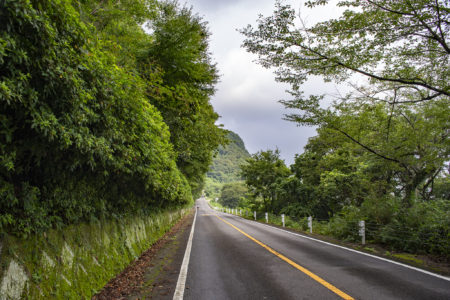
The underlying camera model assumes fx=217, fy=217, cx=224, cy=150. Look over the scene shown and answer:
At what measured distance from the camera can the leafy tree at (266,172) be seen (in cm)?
2852

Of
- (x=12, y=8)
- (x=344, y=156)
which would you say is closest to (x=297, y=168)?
(x=344, y=156)

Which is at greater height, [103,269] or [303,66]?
[303,66]

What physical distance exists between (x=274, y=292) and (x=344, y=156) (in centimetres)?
1698

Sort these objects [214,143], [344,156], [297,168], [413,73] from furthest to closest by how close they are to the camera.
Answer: [297,168] → [344,156] → [214,143] → [413,73]

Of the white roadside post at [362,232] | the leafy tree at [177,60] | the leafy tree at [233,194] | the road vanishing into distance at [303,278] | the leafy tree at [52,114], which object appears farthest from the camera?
the leafy tree at [233,194]

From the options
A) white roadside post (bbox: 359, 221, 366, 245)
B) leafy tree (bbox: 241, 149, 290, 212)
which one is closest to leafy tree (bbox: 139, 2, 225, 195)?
white roadside post (bbox: 359, 221, 366, 245)

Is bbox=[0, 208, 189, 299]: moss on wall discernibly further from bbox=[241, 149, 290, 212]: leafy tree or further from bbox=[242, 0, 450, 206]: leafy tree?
bbox=[241, 149, 290, 212]: leafy tree

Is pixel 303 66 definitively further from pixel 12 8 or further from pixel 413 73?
pixel 12 8

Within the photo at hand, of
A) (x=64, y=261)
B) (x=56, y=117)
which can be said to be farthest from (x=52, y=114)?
(x=64, y=261)

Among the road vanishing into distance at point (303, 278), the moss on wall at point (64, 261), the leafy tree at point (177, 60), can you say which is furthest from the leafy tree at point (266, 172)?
the moss on wall at point (64, 261)

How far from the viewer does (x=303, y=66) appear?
7.47m

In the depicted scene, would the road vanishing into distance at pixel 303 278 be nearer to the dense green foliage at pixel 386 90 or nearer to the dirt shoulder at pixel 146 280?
the dirt shoulder at pixel 146 280

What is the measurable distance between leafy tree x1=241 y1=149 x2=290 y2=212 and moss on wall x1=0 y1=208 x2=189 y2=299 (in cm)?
2434

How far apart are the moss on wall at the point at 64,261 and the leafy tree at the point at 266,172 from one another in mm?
24345
